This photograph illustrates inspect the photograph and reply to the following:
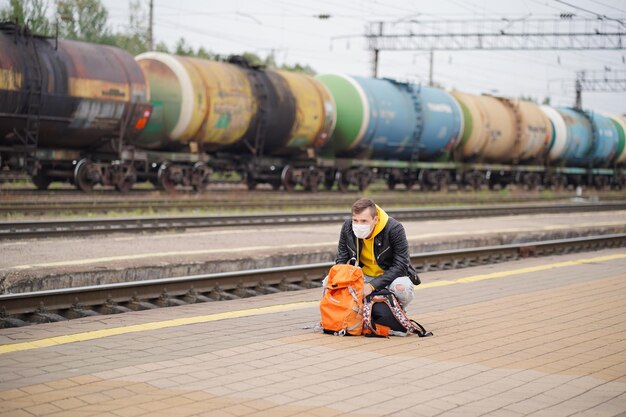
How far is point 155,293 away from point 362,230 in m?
2.76

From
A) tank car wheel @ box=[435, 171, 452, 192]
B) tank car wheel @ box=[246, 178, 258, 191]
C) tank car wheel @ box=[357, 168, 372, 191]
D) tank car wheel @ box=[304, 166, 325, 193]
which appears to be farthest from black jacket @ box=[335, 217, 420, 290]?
tank car wheel @ box=[435, 171, 452, 192]

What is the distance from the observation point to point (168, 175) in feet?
76.8

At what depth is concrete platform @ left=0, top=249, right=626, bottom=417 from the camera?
4.95 metres

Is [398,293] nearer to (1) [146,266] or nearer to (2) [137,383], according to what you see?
(2) [137,383]

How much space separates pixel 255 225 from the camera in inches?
662

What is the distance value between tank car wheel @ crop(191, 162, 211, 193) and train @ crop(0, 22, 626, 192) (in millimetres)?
43

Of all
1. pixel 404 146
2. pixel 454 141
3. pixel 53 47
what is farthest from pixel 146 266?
pixel 454 141

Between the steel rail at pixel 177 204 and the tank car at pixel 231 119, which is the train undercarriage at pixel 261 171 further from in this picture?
the steel rail at pixel 177 204

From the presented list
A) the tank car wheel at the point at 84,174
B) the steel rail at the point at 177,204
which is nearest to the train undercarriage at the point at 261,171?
the tank car wheel at the point at 84,174

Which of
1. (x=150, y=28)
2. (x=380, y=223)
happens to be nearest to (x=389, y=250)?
(x=380, y=223)

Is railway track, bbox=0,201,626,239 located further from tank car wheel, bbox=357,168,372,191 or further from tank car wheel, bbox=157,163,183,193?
tank car wheel, bbox=357,168,372,191

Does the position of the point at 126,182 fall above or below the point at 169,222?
above

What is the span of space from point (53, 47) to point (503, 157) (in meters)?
22.9

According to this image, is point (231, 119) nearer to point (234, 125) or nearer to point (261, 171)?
point (234, 125)
